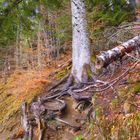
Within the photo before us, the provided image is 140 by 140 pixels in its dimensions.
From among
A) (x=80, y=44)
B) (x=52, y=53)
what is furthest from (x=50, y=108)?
(x=52, y=53)

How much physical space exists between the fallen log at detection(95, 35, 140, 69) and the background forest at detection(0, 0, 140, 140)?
49 cm

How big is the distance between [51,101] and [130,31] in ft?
8.96

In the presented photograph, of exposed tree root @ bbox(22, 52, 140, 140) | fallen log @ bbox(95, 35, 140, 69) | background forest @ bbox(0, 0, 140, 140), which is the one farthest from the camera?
exposed tree root @ bbox(22, 52, 140, 140)

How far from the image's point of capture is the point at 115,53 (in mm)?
6562

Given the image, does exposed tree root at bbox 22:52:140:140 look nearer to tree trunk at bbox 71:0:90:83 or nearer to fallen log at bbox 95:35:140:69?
tree trunk at bbox 71:0:90:83

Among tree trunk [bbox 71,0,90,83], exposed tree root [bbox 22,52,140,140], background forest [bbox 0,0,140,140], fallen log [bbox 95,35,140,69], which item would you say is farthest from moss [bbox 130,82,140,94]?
tree trunk [bbox 71,0,90,83]

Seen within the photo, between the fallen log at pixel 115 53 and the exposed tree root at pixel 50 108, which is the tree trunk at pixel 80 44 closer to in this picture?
the exposed tree root at pixel 50 108

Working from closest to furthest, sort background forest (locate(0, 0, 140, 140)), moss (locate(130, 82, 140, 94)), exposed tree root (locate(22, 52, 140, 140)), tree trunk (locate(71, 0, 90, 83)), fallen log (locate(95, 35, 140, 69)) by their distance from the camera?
background forest (locate(0, 0, 140, 140)), moss (locate(130, 82, 140, 94)), fallen log (locate(95, 35, 140, 69)), exposed tree root (locate(22, 52, 140, 140)), tree trunk (locate(71, 0, 90, 83))

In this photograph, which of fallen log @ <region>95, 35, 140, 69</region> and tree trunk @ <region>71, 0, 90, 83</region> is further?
tree trunk @ <region>71, 0, 90, 83</region>

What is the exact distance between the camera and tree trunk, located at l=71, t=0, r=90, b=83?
362 inches

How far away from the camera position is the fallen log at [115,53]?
6.27 meters

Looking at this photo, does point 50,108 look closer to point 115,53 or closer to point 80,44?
point 80,44

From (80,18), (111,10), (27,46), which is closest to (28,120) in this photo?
(80,18)

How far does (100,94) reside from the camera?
699 centimetres
